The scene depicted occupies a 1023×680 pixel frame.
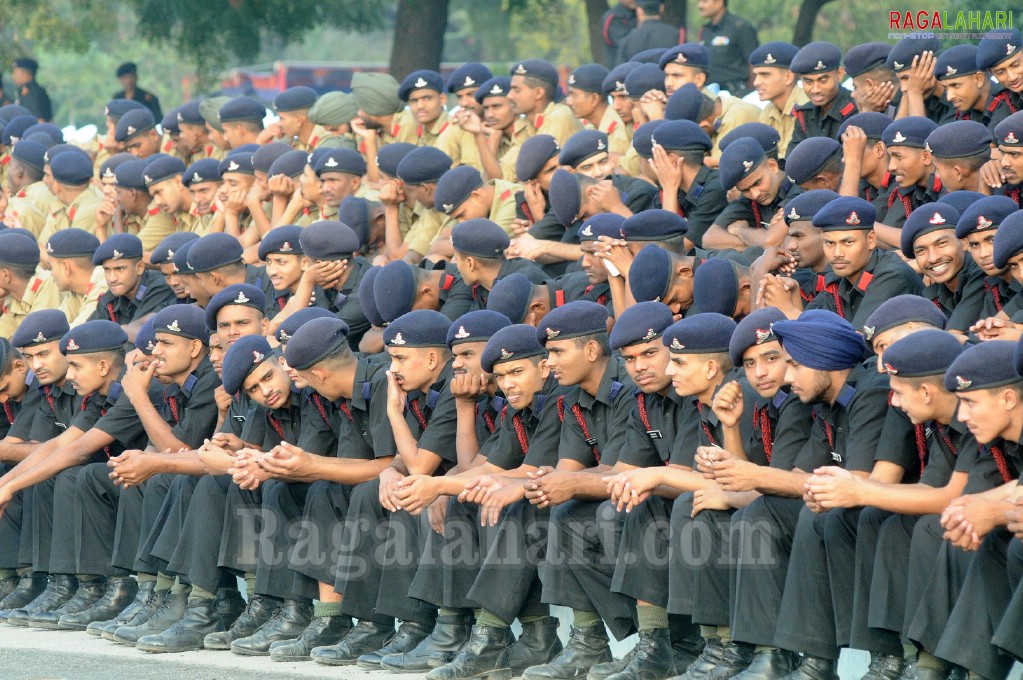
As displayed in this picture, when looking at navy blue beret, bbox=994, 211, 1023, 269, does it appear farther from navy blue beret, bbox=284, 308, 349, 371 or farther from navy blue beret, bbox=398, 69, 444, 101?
navy blue beret, bbox=398, 69, 444, 101

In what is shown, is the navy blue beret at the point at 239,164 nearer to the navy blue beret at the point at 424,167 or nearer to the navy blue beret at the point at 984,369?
the navy blue beret at the point at 424,167

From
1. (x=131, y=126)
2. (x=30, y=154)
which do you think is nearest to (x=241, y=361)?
(x=131, y=126)

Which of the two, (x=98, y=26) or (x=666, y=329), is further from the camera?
(x=98, y=26)

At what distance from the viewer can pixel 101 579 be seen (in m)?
9.78

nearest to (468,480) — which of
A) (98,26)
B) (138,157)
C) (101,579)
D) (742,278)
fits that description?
(742,278)

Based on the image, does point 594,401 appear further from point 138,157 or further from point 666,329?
point 138,157

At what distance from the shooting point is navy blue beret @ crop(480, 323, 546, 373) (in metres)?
8.12

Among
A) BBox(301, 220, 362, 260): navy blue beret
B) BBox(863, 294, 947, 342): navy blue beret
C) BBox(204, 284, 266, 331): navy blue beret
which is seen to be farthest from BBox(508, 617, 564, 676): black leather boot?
BBox(301, 220, 362, 260): navy blue beret

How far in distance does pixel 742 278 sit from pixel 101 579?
418 cm

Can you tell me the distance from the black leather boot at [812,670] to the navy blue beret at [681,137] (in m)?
4.25

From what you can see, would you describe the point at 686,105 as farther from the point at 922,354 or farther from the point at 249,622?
the point at 922,354

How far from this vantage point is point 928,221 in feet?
26.8

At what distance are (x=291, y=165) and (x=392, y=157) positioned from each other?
116 cm

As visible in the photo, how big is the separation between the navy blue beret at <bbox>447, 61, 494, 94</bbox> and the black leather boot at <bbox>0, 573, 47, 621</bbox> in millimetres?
5097
